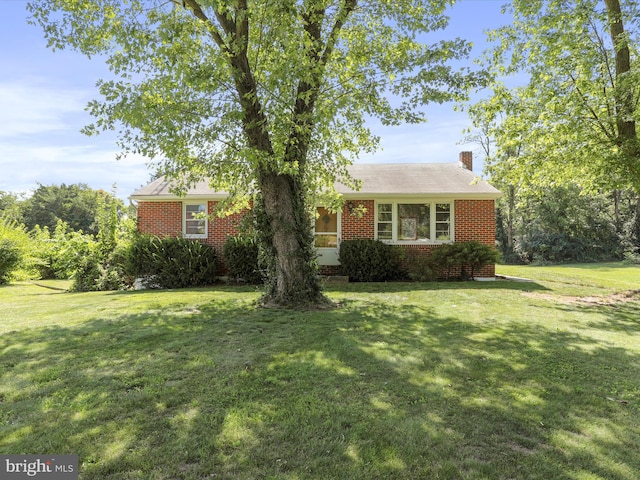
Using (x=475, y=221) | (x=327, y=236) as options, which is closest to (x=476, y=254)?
(x=475, y=221)

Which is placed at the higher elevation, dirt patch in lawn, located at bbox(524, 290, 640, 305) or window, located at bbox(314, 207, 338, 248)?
window, located at bbox(314, 207, 338, 248)

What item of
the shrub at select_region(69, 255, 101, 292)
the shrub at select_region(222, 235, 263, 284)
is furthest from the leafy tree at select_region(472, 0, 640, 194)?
Answer: the shrub at select_region(69, 255, 101, 292)

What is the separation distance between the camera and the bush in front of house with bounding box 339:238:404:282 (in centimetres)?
1312

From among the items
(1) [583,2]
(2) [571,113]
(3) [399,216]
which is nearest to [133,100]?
(3) [399,216]

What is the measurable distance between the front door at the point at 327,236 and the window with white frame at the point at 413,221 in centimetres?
147

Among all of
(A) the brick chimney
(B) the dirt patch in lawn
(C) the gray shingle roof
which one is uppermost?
(A) the brick chimney

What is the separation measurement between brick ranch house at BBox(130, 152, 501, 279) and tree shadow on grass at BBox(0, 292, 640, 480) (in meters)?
8.00

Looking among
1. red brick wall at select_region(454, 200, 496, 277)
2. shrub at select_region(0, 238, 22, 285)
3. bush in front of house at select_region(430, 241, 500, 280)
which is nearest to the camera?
bush in front of house at select_region(430, 241, 500, 280)

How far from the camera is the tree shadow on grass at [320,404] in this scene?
102 inches

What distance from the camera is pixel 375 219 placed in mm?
14000

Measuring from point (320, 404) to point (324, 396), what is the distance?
7.3 inches

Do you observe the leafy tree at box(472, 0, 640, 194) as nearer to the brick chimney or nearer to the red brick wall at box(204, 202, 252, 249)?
the brick chimney

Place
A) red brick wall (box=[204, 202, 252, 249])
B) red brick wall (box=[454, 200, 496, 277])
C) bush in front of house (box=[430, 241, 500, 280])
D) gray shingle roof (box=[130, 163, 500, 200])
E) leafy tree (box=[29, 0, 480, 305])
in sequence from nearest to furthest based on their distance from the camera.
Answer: leafy tree (box=[29, 0, 480, 305])
bush in front of house (box=[430, 241, 500, 280])
gray shingle roof (box=[130, 163, 500, 200])
red brick wall (box=[454, 200, 496, 277])
red brick wall (box=[204, 202, 252, 249])

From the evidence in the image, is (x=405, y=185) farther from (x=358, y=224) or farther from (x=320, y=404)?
(x=320, y=404)
